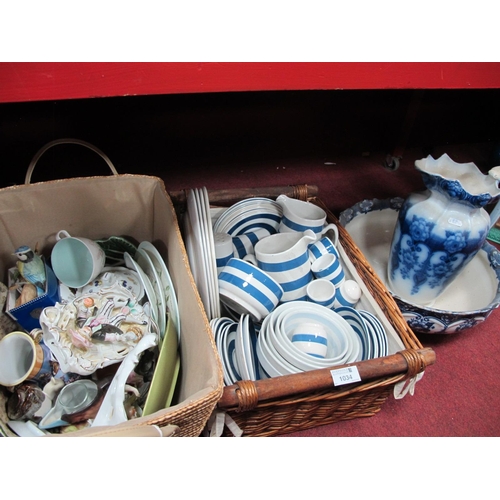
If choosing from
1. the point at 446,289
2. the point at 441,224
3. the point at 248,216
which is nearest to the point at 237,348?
the point at 248,216

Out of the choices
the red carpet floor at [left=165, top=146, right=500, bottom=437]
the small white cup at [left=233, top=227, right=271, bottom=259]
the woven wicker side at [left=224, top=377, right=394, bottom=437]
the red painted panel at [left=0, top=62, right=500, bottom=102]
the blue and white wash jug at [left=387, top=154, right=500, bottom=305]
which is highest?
the red painted panel at [left=0, top=62, right=500, bottom=102]

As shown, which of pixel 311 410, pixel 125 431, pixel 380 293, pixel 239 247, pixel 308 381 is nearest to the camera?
pixel 125 431

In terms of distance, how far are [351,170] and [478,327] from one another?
2.73ft

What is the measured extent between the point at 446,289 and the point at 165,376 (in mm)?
783

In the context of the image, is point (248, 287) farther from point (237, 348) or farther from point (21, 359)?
point (21, 359)

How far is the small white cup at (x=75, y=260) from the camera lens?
2.60 feet

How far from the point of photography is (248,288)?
77 centimetres

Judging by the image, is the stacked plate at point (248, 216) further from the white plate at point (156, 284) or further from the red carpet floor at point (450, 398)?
the red carpet floor at point (450, 398)

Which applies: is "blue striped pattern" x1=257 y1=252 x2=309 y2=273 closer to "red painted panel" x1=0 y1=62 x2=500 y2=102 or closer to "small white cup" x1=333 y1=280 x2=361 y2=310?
"small white cup" x1=333 y1=280 x2=361 y2=310

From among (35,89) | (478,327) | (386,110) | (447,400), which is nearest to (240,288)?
(35,89)

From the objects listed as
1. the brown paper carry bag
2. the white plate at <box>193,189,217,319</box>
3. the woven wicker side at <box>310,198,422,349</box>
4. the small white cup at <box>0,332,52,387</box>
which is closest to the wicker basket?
the woven wicker side at <box>310,198,422,349</box>

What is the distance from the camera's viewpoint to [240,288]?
30.5 inches

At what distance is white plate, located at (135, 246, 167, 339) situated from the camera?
0.73 m

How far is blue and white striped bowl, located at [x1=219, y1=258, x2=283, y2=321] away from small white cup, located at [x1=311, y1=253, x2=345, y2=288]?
13 centimetres
